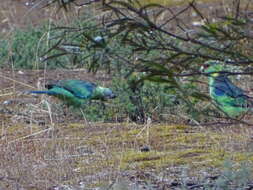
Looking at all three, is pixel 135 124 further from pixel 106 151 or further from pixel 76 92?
pixel 76 92

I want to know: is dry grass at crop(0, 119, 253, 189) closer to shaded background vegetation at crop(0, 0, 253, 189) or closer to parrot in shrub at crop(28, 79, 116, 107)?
shaded background vegetation at crop(0, 0, 253, 189)

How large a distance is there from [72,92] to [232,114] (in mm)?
1335

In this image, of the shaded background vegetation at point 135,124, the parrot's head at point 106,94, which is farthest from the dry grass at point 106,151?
the parrot's head at point 106,94

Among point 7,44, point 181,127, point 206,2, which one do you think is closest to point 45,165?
point 181,127

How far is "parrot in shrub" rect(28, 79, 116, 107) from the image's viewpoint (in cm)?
721

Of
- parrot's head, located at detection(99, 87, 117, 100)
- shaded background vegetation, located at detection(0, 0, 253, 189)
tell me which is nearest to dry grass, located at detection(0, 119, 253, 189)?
shaded background vegetation, located at detection(0, 0, 253, 189)

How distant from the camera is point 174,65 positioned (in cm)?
397

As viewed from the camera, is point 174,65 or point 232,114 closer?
point 174,65

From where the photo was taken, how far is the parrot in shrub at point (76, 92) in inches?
284

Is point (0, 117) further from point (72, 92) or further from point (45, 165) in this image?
point (45, 165)

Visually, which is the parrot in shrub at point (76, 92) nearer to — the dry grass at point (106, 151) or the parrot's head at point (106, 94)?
the parrot's head at point (106, 94)

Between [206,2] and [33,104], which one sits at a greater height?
[206,2]

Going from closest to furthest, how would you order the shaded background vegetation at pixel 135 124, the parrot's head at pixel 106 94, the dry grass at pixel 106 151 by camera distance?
the shaded background vegetation at pixel 135 124 → the dry grass at pixel 106 151 → the parrot's head at pixel 106 94

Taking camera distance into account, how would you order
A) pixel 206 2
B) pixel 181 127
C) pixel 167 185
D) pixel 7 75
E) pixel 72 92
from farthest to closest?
pixel 206 2 → pixel 7 75 → pixel 72 92 → pixel 181 127 → pixel 167 185
